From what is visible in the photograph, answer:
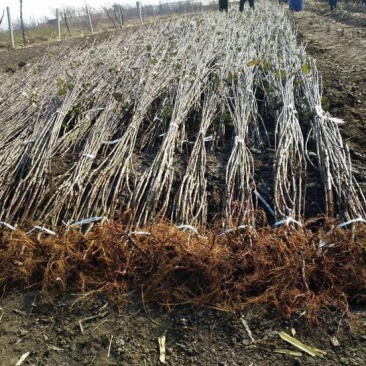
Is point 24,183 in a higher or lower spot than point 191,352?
higher

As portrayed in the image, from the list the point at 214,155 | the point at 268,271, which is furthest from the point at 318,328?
the point at 214,155

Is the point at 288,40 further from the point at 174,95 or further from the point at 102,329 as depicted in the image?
the point at 102,329

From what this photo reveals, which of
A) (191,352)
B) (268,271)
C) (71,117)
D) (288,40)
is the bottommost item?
(191,352)

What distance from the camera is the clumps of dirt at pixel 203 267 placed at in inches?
91.4

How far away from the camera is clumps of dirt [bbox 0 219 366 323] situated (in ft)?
7.62

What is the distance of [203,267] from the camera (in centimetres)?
244

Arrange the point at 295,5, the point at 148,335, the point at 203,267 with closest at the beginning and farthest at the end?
the point at 148,335, the point at 203,267, the point at 295,5

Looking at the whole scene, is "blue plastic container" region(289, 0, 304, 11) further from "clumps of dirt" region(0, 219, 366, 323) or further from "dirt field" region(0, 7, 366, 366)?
"dirt field" region(0, 7, 366, 366)

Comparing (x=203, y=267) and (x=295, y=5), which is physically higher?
(x=295, y=5)

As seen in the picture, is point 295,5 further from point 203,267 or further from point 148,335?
point 148,335

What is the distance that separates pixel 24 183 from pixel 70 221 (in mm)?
740

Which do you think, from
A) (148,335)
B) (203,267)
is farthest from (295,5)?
(148,335)

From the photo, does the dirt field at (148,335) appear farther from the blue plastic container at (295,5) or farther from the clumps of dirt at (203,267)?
the blue plastic container at (295,5)

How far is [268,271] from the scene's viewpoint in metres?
2.41
